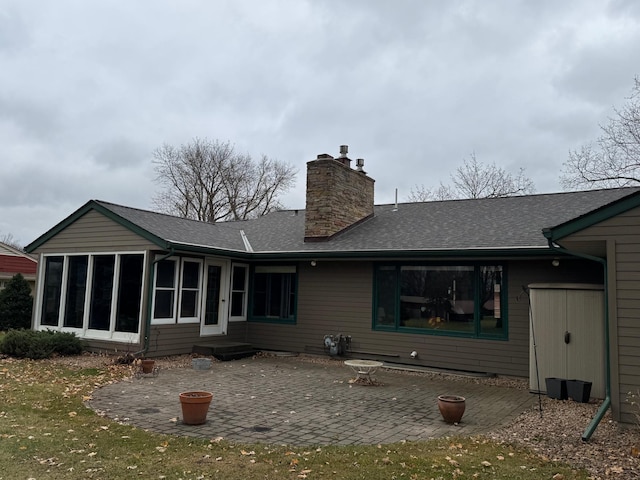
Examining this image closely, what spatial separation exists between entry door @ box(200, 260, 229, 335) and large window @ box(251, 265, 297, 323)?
98 centimetres

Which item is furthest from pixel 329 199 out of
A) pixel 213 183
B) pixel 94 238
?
pixel 213 183

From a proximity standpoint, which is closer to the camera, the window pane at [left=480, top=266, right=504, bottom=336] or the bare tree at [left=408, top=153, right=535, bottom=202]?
the window pane at [left=480, top=266, right=504, bottom=336]

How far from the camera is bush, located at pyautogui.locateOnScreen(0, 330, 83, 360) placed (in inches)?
411

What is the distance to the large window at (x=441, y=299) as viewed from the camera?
33.6 feet

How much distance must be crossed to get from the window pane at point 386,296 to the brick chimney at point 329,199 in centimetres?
207

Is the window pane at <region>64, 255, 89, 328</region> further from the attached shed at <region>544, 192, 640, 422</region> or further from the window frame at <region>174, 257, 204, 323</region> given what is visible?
the attached shed at <region>544, 192, 640, 422</region>

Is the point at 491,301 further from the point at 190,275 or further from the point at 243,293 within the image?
the point at 190,275

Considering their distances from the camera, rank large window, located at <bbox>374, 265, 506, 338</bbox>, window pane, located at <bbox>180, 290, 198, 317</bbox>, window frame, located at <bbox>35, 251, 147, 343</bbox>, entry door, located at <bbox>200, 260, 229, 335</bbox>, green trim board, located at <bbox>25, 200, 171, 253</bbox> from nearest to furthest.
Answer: large window, located at <bbox>374, 265, 506, 338</bbox> → green trim board, located at <bbox>25, 200, 171, 253</bbox> → window frame, located at <bbox>35, 251, 147, 343</bbox> → window pane, located at <bbox>180, 290, 198, 317</bbox> → entry door, located at <bbox>200, 260, 229, 335</bbox>

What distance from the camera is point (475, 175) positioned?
2989 cm

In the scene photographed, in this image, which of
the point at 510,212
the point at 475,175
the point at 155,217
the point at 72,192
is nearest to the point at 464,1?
the point at 510,212

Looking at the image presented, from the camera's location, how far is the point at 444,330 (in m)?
10.7

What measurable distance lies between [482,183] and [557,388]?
23.2 metres

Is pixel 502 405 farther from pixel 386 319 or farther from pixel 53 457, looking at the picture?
pixel 53 457

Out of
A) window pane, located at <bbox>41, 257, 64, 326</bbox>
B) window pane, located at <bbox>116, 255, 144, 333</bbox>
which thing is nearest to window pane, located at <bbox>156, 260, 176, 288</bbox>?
window pane, located at <bbox>116, 255, 144, 333</bbox>
